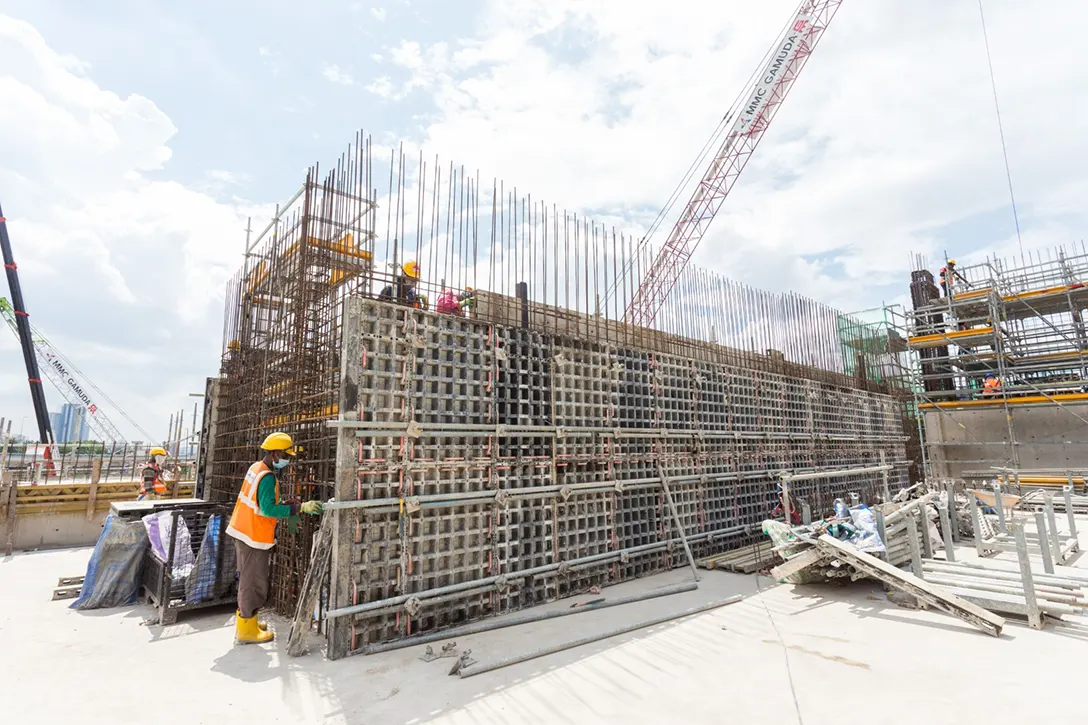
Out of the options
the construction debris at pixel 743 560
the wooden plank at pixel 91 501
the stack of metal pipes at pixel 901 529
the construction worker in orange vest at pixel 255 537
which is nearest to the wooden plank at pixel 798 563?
the stack of metal pipes at pixel 901 529

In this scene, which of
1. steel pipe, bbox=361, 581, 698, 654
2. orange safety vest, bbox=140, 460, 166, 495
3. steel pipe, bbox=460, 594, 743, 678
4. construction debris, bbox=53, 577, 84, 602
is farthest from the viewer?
orange safety vest, bbox=140, 460, 166, 495

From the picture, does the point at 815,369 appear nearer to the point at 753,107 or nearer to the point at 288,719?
the point at 288,719

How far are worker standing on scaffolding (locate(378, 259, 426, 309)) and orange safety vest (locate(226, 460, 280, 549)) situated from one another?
94.6 inches

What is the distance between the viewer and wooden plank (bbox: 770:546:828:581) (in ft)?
22.5

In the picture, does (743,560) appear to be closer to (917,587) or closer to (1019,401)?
(917,587)

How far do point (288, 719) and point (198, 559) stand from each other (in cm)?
339

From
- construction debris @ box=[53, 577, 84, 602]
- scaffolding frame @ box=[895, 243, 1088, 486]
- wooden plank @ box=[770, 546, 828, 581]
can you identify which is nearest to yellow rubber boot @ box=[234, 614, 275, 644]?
construction debris @ box=[53, 577, 84, 602]

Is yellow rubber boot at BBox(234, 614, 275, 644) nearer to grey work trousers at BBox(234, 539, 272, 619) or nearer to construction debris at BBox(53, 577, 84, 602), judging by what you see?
grey work trousers at BBox(234, 539, 272, 619)

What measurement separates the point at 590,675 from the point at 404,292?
477 centimetres

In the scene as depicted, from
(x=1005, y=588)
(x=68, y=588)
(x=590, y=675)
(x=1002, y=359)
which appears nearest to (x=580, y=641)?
(x=590, y=675)

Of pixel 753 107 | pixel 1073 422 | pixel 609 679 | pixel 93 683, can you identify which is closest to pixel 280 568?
pixel 93 683

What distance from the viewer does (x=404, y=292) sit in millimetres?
6773

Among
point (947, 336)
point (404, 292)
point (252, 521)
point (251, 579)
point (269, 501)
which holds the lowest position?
point (251, 579)

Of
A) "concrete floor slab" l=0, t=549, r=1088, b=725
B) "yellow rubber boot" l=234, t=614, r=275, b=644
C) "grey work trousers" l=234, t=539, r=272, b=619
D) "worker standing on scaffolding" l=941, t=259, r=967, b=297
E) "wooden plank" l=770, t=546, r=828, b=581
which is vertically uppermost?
"worker standing on scaffolding" l=941, t=259, r=967, b=297
